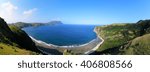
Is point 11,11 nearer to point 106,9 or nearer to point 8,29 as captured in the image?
point 8,29

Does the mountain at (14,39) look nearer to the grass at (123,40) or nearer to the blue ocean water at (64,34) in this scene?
the blue ocean water at (64,34)

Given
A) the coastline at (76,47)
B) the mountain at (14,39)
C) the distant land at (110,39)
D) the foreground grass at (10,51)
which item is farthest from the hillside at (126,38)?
the foreground grass at (10,51)

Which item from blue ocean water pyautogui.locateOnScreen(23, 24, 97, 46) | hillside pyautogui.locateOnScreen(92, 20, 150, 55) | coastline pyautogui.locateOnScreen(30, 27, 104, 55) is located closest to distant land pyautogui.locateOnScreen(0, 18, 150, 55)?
hillside pyautogui.locateOnScreen(92, 20, 150, 55)

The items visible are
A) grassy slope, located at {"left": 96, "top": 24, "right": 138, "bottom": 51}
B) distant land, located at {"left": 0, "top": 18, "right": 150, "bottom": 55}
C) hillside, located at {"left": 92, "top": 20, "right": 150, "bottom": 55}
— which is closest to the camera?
distant land, located at {"left": 0, "top": 18, "right": 150, "bottom": 55}

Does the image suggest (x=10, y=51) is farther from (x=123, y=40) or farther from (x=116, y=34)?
(x=123, y=40)

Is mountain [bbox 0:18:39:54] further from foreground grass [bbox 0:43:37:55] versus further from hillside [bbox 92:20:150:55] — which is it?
hillside [bbox 92:20:150:55]

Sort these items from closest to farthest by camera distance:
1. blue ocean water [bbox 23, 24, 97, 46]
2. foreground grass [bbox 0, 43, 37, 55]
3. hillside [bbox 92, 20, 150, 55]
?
1. foreground grass [bbox 0, 43, 37, 55]
2. blue ocean water [bbox 23, 24, 97, 46]
3. hillside [bbox 92, 20, 150, 55]
